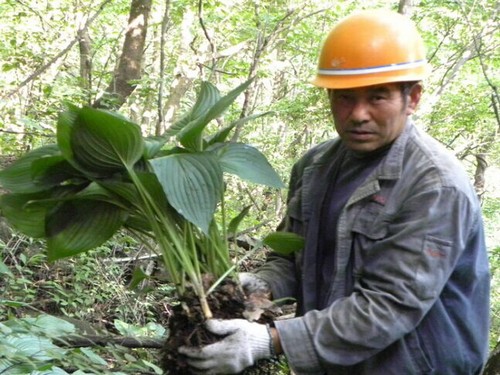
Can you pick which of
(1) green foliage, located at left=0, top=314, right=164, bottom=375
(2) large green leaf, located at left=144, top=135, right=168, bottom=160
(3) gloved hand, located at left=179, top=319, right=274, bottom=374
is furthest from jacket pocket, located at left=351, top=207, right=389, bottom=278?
(1) green foliage, located at left=0, top=314, right=164, bottom=375

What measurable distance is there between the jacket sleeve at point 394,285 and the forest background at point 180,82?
267 cm

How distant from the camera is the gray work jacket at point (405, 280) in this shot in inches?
64.9

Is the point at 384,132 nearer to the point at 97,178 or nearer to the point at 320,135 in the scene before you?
the point at 97,178

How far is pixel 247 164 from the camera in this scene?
1900 mm

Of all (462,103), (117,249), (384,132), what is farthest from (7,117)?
(462,103)

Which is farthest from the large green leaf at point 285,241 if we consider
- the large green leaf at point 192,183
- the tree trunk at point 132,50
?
the tree trunk at point 132,50

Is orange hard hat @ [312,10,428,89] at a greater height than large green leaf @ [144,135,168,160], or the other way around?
orange hard hat @ [312,10,428,89]

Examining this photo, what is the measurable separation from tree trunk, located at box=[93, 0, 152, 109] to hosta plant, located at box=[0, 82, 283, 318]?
189 inches

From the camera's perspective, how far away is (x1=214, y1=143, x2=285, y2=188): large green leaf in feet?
6.10

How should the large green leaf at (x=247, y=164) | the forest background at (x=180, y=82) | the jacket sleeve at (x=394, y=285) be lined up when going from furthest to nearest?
the forest background at (x=180, y=82)
the large green leaf at (x=247, y=164)
the jacket sleeve at (x=394, y=285)

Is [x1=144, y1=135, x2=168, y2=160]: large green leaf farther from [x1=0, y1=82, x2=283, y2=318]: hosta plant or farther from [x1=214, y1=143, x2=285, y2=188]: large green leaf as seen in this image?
[x1=214, y1=143, x2=285, y2=188]: large green leaf

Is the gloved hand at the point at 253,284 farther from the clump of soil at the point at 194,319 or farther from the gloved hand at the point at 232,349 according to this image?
the gloved hand at the point at 232,349

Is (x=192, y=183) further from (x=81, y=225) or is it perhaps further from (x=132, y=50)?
(x=132, y=50)

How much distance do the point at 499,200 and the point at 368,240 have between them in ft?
28.9
